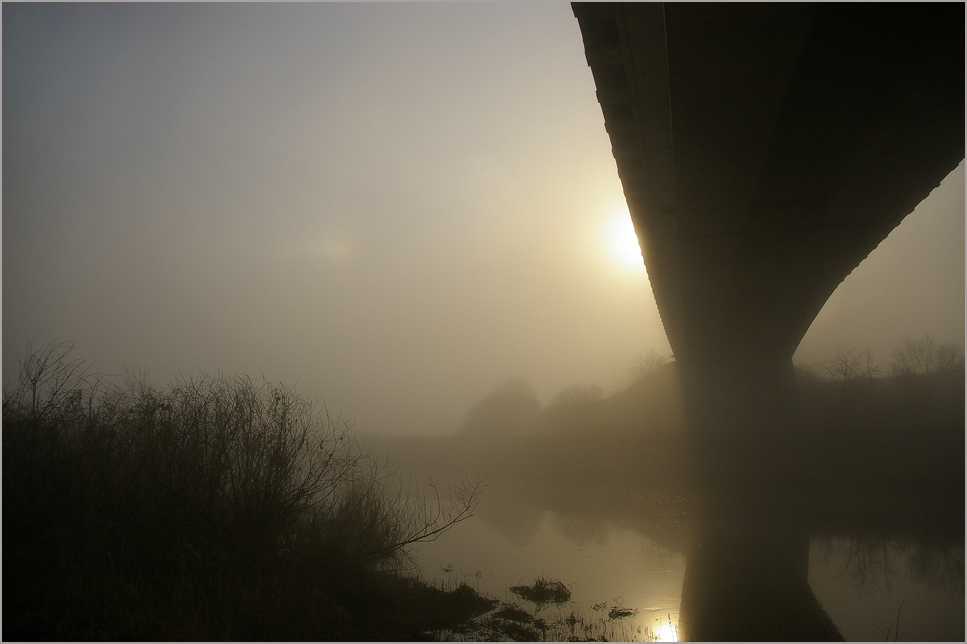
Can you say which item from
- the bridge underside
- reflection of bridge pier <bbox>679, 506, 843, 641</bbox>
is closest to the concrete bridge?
the bridge underside

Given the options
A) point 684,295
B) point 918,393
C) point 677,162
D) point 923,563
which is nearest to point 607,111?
point 677,162

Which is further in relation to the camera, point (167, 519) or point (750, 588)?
point (750, 588)

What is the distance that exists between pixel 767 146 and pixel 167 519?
28.8 ft

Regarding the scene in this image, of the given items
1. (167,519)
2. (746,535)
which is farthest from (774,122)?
(746,535)

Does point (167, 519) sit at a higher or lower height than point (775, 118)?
lower

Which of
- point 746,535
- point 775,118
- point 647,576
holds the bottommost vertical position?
point 647,576

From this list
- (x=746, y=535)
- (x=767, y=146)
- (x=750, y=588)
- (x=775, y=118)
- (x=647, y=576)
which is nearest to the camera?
(x=775, y=118)

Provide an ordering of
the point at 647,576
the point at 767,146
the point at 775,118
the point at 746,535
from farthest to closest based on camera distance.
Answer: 1. the point at 746,535
2. the point at 647,576
3. the point at 767,146
4. the point at 775,118

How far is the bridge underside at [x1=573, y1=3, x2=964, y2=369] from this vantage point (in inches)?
197

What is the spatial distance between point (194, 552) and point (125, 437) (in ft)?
6.05

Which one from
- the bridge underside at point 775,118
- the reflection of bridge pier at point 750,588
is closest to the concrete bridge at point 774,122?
the bridge underside at point 775,118

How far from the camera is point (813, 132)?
22.7 ft

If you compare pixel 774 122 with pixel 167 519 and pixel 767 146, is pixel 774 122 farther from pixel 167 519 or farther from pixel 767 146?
pixel 167 519

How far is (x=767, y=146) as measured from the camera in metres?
7.14
